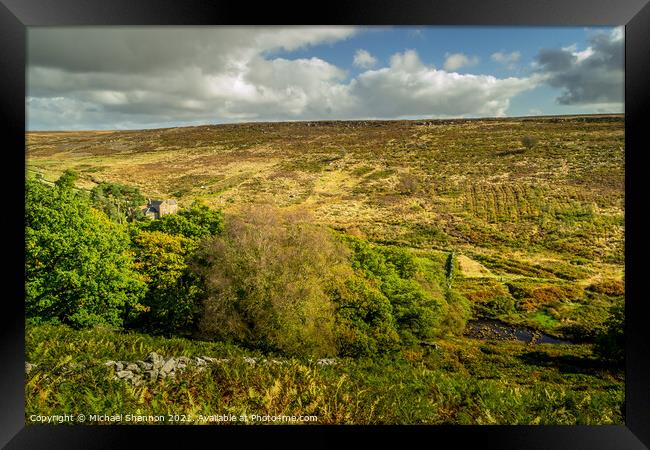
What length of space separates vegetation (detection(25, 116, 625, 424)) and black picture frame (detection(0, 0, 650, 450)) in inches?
9.2

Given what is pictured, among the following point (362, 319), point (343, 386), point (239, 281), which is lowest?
point (343, 386)

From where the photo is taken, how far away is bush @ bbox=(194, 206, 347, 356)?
4.02m

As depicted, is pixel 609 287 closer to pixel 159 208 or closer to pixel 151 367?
pixel 151 367

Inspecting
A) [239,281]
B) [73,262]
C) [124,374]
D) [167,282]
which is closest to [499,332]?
[239,281]

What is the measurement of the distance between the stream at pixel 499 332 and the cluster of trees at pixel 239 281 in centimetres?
16

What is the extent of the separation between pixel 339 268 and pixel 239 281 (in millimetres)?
1157

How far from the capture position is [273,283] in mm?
4051

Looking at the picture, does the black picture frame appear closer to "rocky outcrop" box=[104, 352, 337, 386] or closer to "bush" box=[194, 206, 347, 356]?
"rocky outcrop" box=[104, 352, 337, 386]

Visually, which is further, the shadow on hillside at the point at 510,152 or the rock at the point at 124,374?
the shadow on hillside at the point at 510,152

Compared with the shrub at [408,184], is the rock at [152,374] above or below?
below

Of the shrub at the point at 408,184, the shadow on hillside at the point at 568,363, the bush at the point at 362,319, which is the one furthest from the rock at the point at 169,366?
the shadow on hillside at the point at 568,363

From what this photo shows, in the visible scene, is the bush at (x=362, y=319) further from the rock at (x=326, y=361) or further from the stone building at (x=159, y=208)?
the stone building at (x=159, y=208)

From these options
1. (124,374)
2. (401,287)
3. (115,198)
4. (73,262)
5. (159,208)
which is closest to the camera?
(124,374)

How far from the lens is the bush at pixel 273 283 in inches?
158
